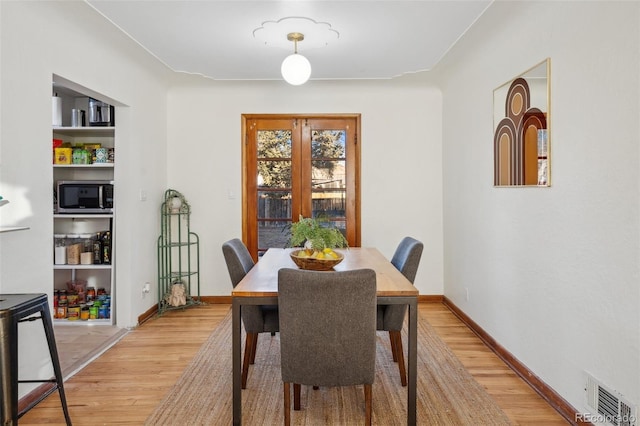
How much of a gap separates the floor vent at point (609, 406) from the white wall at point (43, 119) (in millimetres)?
3040

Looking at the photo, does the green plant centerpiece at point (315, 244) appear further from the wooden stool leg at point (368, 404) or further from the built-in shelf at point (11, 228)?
the built-in shelf at point (11, 228)

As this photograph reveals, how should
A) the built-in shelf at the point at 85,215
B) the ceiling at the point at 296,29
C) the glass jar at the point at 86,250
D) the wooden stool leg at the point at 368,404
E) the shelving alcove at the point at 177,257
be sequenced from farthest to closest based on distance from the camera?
1. the shelving alcove at the point at 177,257
2. the glass jar at the point at 86,250
3. the built-in shelf at the point at 85,215
4. the ceiling at the point at 296,29
5. the wooden stool leg at the point at 368,404

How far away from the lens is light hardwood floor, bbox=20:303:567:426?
2.22 metres

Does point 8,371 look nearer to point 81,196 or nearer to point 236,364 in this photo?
point 236,364

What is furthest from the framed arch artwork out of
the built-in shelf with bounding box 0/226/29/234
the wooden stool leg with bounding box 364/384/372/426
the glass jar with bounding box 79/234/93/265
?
the glass jar with bounding box 79/234/93/265

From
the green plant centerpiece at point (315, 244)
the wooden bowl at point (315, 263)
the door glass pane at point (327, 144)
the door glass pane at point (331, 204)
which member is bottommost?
the wooden bowl at point (315, 263)

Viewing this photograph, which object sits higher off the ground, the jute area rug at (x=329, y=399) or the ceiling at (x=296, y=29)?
the ceiling at (x=296, y=29)

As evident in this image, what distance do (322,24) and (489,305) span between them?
2.48 m

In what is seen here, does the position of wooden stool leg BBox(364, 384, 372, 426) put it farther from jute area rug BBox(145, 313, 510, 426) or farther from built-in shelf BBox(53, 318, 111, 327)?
built-in shelf BBox(53, 318, 111, 327)

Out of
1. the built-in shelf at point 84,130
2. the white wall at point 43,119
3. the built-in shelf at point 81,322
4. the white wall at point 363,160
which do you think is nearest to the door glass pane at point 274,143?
the white wall at point 363,160

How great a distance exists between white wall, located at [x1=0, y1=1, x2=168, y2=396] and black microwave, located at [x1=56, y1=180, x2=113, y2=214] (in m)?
0.22

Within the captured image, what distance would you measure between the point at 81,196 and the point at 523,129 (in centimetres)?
369

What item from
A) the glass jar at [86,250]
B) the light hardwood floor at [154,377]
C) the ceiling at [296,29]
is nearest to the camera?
the light hardwood floor at [154,377]

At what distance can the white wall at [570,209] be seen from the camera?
5.67 ft
